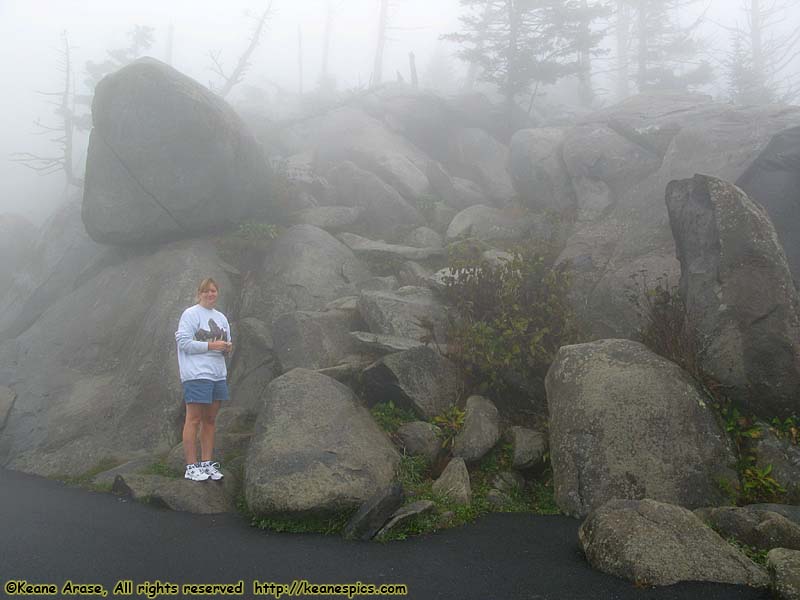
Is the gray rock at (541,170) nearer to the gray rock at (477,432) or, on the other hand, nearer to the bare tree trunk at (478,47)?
the gray rock at (477,432)

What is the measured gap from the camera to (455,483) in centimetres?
640

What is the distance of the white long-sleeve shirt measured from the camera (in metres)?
6.90

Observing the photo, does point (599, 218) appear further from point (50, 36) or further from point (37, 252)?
point (50, 36)

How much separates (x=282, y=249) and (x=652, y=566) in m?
11.0

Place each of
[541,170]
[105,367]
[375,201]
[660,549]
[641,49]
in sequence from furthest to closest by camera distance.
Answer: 1. [641,49]
2. [375,201]
3. [541,170]
4. [105,367]
5. [660,549]

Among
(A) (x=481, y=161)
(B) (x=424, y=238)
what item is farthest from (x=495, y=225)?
(A) (x=481, y=161)

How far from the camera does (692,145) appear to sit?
12672 mm

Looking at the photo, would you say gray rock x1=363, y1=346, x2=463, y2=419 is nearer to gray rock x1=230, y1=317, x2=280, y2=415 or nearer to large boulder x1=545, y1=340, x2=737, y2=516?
large boulder x1=545, y1=340, x2=737, y2=516

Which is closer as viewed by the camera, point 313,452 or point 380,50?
point 313,452

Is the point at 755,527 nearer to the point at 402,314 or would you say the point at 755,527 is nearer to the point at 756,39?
the point at 402,314

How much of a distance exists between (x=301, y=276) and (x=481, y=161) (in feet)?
34.7

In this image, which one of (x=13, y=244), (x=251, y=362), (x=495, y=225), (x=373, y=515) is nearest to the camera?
(x=373, y=515)

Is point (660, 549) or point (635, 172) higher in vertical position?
point (635, 172)

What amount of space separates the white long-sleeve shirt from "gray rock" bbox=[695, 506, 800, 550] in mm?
5971
